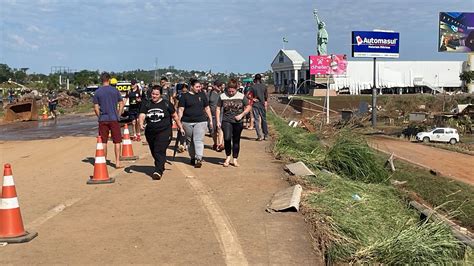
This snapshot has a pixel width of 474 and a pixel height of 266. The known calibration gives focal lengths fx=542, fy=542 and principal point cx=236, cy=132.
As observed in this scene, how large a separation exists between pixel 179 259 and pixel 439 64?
97356 mm

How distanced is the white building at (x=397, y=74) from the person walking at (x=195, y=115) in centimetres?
8016

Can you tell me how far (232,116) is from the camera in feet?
35.3

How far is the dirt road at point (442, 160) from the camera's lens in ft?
73.6

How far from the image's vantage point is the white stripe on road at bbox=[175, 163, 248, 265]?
5.60 meters

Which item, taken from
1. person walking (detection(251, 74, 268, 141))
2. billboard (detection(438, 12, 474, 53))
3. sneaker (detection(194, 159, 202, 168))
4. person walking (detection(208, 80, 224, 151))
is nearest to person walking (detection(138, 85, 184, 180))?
sneaker (detection(194, 159, 202, 168))

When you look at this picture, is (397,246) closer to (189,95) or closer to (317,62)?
(189,95)

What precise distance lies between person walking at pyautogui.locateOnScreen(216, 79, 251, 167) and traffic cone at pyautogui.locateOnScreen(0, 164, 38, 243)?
16.7 feet

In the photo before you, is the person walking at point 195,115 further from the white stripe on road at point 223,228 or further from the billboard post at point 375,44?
the billboard post at point 375,44

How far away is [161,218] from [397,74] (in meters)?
91.3

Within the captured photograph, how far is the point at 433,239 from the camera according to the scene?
6.36 m

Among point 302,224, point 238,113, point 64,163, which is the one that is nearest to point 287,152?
point 238,113

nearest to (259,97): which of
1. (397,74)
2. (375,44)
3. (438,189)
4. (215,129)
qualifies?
(215,129)

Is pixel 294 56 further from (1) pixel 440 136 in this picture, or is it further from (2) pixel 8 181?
(2) pixel 8 181

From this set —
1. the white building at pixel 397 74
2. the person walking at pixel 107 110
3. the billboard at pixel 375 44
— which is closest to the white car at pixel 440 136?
the billboard at pixel 375 44
